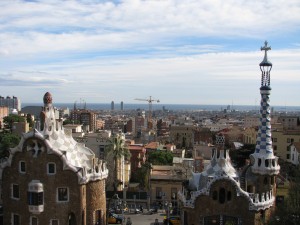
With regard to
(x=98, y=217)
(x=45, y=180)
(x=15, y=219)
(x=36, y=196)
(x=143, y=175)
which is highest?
(x=45, y=180)

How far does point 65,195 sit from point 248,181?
13.8 m

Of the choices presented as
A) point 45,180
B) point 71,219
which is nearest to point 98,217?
point 71,219

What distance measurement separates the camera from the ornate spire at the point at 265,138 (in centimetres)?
3166

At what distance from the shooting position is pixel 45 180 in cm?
3081

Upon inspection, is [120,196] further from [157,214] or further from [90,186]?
[90,186]

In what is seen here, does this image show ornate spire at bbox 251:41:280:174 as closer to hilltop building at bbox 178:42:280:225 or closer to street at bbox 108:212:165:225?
hilltop building at bbox 178:42:280:225

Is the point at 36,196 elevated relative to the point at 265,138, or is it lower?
lower

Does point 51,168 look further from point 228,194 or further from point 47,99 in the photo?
point 228,194

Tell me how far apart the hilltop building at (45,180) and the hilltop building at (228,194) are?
7.93 meters

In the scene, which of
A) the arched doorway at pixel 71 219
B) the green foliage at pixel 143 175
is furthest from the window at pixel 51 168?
the green foliage at pixel 143 175

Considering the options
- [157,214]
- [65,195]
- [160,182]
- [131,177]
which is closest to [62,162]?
[65,195]

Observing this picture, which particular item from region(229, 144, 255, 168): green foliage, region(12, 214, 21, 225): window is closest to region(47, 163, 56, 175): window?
region(12, 214, 21, 225): window

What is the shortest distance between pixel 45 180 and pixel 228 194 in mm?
13280

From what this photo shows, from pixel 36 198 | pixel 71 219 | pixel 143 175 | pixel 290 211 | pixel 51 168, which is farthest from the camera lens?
pixel 143 175
